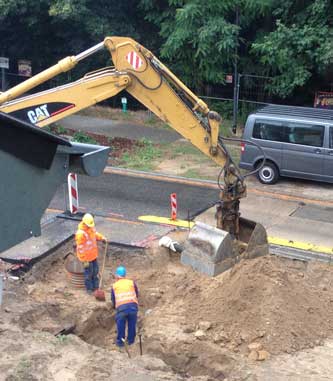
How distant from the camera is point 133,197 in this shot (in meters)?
15.3

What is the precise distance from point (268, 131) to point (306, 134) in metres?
1.00

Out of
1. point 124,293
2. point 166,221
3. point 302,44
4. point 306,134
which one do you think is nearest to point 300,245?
point 166,221

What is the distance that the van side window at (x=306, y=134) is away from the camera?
52.6 feet

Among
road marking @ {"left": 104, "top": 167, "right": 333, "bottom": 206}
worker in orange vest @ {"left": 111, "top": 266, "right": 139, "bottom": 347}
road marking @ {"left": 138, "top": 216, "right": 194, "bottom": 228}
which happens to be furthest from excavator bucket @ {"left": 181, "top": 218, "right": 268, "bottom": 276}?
road marking @ {"left": 104, "top": 167, "right": 333, "bottom": 206}

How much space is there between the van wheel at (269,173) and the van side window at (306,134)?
822 mm

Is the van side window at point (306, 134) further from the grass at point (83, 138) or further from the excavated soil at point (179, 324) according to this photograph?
the grass at point (83, 138)

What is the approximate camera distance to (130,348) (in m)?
8.98

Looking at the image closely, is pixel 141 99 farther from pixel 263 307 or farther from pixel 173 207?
pixel 263 307

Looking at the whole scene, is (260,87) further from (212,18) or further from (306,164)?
(306,164)

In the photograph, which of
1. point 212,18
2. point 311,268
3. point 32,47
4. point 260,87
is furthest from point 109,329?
point 32,47

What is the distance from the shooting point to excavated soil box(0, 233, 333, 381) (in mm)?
7590

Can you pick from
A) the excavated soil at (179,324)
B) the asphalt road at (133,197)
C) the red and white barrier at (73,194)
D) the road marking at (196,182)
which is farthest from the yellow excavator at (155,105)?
the road marking at (196,182)

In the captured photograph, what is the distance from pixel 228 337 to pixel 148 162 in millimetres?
10209

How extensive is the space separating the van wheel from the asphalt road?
155 centimetres
